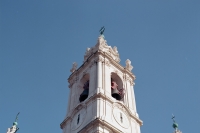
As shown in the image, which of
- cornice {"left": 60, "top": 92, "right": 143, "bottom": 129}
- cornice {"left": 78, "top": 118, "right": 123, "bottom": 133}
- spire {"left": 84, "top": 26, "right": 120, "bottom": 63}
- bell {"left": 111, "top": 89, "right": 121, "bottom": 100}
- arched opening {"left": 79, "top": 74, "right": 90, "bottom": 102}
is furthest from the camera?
spire {"left": 84, "top": 26, "right": 120, "bottom": 63}

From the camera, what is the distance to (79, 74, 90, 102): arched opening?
113 feet

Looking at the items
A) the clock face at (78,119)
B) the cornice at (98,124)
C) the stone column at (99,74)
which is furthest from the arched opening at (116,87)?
the cornice at (98,124)

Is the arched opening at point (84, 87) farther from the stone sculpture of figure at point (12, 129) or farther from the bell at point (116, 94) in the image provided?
the stone sculpture of figure at point (12, 129)

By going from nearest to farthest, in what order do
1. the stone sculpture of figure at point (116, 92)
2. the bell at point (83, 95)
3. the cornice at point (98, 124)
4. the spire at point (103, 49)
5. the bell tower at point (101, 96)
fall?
the cornice at point (98, 124) → the bell tower at point (101, 96) → the bell at point (83, 95) → the stone sculpture of figure at point (116, 92) → the spire at point (103, 49)

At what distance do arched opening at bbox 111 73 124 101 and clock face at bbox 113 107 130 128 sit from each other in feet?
9.21

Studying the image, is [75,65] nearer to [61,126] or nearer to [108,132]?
[61,126]

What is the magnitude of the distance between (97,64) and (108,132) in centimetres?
883

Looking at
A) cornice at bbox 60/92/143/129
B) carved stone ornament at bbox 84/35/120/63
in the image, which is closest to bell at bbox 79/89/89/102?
cornice at bbox 60/92/143/129

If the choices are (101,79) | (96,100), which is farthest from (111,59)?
(96,100)

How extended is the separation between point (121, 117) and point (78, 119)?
3.79 meters

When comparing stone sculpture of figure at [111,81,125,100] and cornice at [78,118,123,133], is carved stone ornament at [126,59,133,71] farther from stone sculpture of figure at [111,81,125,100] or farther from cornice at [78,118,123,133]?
cornice at [78,118,123,133]

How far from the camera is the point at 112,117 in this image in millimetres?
30625

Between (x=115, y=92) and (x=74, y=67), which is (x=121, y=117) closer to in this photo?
(x=115, y=92)

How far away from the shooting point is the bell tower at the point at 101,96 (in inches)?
1180
